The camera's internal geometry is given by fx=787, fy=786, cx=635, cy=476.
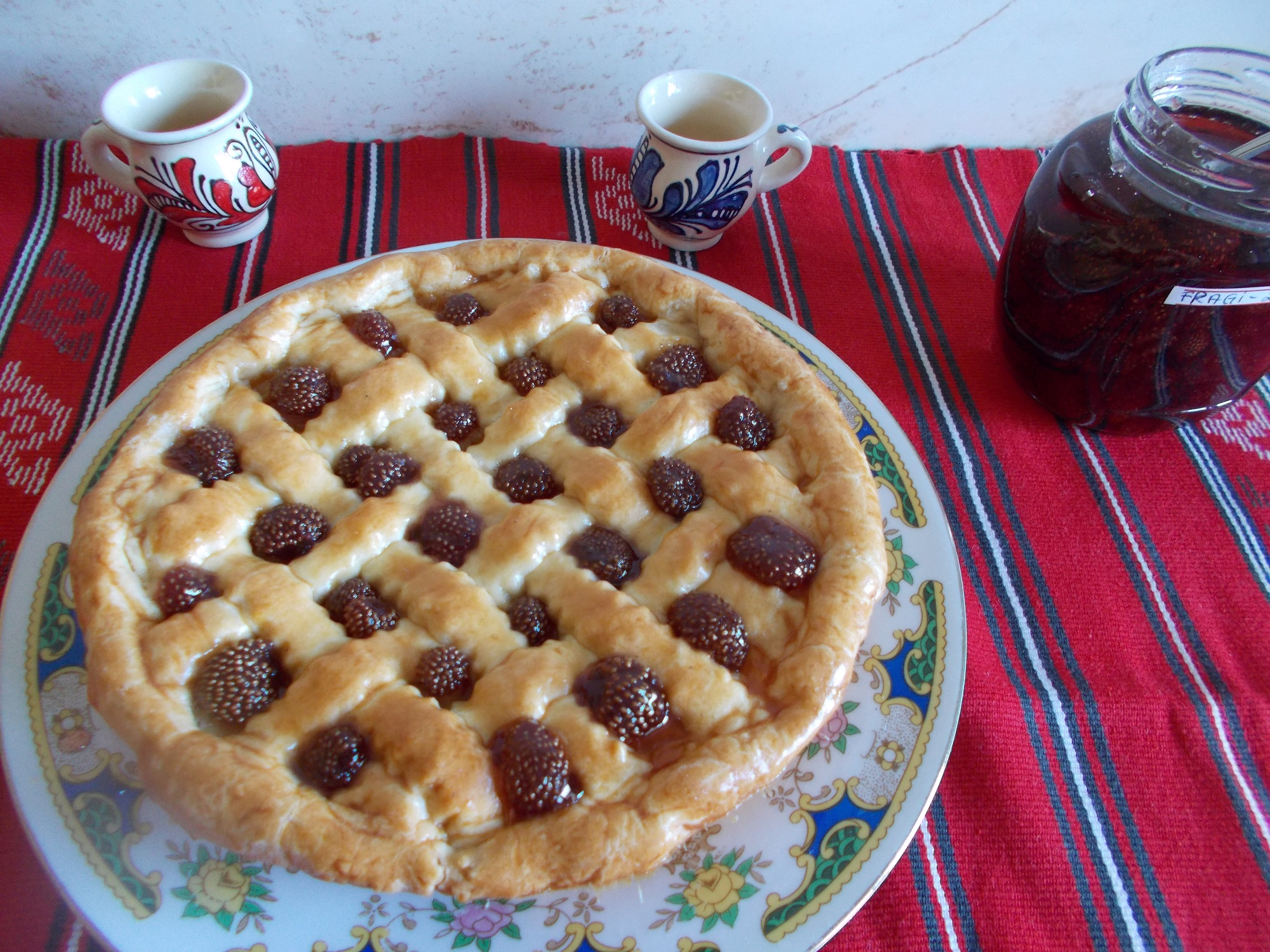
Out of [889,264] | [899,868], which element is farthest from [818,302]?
[899,868]

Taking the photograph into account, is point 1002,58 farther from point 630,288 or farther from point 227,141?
point 227,141

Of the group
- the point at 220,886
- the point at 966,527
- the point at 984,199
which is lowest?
the point at 966,527

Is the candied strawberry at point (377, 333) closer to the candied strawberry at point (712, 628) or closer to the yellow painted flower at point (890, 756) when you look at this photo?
the candied strawberry at point (712, 628)

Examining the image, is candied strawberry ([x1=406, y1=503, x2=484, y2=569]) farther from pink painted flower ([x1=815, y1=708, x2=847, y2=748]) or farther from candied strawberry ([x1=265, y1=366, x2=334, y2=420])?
pink painted flower ([x1=815, y1=708, x2=847, y2=748])

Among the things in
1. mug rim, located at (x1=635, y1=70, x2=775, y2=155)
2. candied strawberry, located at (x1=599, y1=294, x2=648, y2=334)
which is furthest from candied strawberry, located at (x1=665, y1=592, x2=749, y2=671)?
mug rim, located at (x1=635, y1=70, x2=775, y2=155)

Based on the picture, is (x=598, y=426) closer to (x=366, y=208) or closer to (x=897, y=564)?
(x=897, y=564)

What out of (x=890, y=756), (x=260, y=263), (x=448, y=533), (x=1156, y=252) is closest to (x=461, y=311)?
(x=448, y=533)
